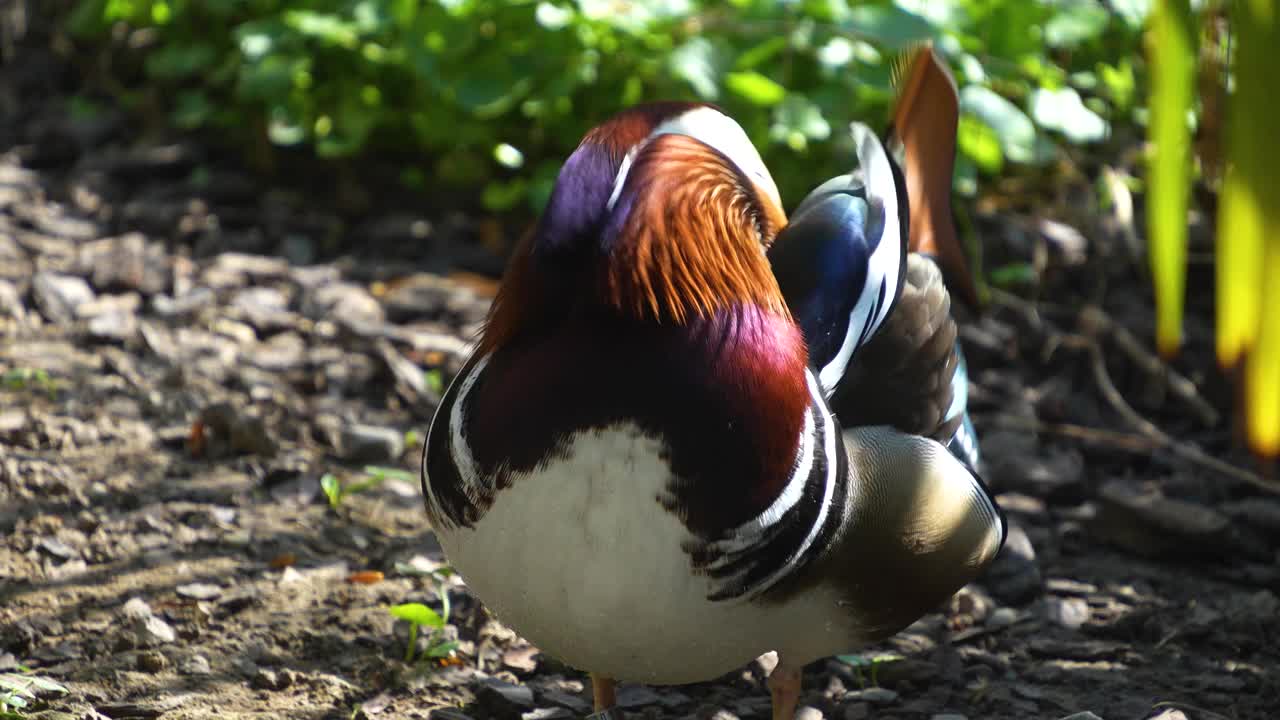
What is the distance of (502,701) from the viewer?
2289 millimetres

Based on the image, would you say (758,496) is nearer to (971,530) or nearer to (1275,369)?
(971,530)

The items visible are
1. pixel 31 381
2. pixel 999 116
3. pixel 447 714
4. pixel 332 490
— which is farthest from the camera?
pixel 999 116

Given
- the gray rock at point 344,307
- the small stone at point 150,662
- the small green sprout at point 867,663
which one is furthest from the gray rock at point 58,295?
the small green sprout at point 867,663

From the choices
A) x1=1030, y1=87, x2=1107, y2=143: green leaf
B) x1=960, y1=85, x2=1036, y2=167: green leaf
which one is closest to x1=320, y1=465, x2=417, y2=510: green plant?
x1=960, y1=85, x2=1036, y2=167: green leaf

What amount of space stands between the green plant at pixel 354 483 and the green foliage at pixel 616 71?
3.50 ft

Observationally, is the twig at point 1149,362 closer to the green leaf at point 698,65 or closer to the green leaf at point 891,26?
the green leaf at point 891,26

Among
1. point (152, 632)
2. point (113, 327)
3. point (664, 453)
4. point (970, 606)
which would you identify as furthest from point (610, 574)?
point (113, 327)

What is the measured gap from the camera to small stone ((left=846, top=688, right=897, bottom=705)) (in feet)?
7.86

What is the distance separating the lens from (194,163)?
4426mm

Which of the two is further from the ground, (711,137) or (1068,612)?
(711,137)

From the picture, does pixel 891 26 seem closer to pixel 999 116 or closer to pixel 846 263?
pixel 999 116

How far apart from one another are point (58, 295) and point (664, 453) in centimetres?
234

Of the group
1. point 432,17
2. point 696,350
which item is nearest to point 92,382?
point 432,17

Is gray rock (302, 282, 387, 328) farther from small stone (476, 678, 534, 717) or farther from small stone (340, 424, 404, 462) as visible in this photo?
small stone (476, 678, 534, 717)
